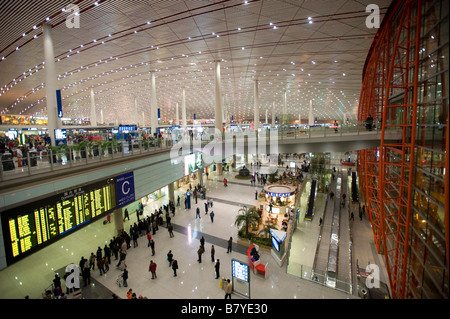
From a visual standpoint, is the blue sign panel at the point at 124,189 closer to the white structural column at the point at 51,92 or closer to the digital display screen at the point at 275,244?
the white structural column at the point at 51,92

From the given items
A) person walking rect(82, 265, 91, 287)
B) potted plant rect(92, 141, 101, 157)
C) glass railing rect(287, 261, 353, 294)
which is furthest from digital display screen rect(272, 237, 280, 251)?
potted plant rect(92, 141, 101, 157)

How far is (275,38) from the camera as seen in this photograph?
18641 mm

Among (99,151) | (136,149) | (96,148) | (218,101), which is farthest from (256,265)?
(218,101)

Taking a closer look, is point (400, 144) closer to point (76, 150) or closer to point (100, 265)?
point (76, 150)

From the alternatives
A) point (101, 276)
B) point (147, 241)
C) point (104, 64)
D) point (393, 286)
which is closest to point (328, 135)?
point (393, 286)

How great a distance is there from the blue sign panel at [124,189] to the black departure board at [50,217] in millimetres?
723

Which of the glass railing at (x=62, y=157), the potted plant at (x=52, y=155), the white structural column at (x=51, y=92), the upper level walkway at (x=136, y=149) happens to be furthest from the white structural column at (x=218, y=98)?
the potted plant at (x=52, y=155)

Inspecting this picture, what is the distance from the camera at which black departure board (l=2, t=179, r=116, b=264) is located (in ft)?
24.0

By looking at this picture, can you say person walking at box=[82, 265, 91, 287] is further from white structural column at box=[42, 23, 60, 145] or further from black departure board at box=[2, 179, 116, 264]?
white structural column at box=[42, 23, 60, 145]

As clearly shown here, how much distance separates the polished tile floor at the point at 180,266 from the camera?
9914mm

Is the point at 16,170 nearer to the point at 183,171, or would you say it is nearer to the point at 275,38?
the point at 183,171

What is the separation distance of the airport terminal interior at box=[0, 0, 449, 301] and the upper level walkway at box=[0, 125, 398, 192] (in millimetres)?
75

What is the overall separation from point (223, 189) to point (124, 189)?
16.1 m

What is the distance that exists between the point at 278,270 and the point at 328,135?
1129cm
